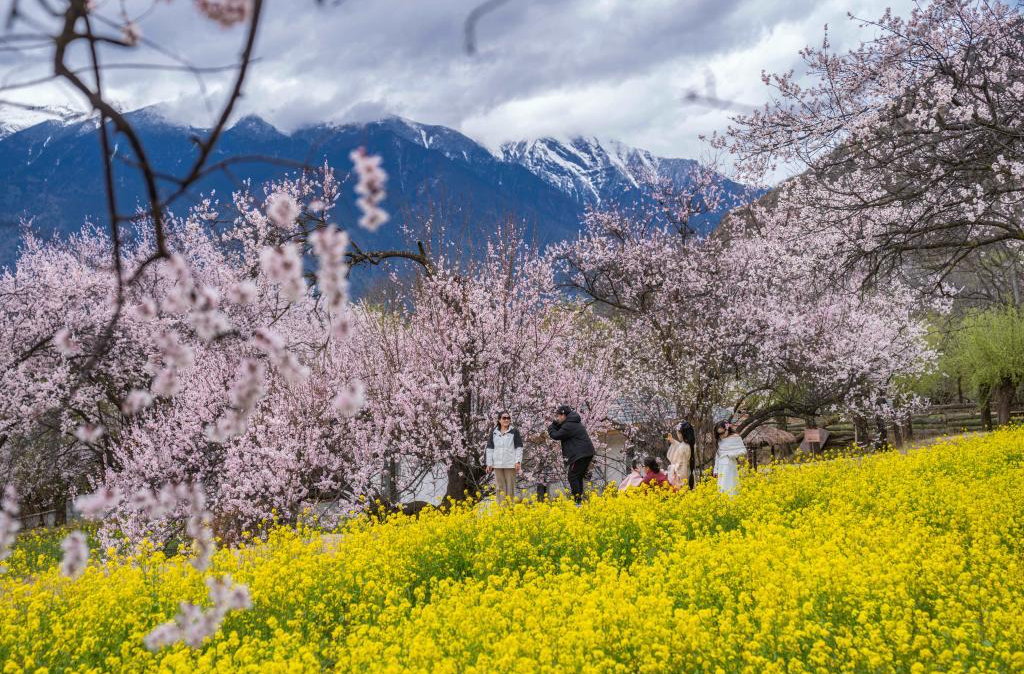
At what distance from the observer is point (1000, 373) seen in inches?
1366

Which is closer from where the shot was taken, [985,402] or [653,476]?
[653,476]

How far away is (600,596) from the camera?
6.02 m

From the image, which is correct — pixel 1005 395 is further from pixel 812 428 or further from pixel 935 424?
pixel 935 424

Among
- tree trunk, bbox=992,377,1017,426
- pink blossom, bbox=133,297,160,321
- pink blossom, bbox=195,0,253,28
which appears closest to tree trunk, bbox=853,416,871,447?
tree trunk, bbox=992,377,1017,426

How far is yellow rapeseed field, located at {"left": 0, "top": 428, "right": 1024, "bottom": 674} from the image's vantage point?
16.6ft

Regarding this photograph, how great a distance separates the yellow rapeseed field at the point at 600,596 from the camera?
507 cm

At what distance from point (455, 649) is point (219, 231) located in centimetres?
1929

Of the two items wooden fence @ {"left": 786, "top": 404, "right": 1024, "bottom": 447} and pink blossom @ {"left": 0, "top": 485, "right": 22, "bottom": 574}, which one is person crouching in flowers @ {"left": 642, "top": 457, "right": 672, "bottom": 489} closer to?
pink blossom @ {"left": 0, "top": 485, "right": 22, "bottom": 574}

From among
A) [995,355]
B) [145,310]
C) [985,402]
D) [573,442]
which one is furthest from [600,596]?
[985,402]

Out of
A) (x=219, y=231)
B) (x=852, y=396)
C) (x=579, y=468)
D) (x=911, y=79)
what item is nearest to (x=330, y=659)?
(x=579, y=468)

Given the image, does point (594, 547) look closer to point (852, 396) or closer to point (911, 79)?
point (911, 79)

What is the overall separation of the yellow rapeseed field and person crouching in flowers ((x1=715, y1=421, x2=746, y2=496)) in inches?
41.0

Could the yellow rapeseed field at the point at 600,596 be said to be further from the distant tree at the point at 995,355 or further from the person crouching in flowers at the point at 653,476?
the distant tree at the point at 995,355

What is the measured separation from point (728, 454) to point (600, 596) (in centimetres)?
678
